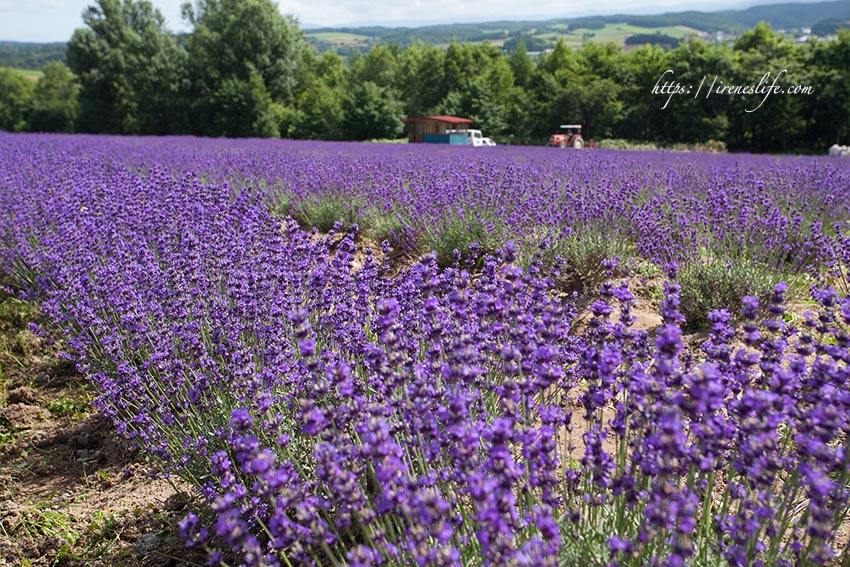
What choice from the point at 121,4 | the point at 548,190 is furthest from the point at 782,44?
the point at 121,4

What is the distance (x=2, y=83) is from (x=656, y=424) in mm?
80786

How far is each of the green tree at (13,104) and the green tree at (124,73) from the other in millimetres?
15150

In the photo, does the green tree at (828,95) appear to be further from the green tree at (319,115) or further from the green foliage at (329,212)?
the green foliage at (329,212)

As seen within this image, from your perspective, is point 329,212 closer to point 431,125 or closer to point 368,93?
point 368,93

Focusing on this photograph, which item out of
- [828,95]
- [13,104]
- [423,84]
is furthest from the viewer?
[13,104]

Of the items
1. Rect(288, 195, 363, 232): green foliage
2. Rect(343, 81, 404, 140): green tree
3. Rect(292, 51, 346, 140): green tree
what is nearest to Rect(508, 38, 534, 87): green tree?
Rect(292, 51, 346, 140): green tree

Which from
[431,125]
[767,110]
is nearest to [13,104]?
[431,125]

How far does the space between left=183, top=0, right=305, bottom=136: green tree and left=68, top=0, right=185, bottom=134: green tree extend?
1508mm

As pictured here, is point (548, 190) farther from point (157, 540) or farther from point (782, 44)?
point (782, 44)

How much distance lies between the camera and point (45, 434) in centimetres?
343

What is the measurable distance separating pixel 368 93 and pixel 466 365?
34.8 m

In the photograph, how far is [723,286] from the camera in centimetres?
390

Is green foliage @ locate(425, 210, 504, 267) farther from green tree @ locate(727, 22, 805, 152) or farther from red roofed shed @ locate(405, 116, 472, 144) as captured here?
red roofed shed @ locate(405, 116, 472, 144)

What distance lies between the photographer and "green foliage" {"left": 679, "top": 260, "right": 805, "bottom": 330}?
3857mm
